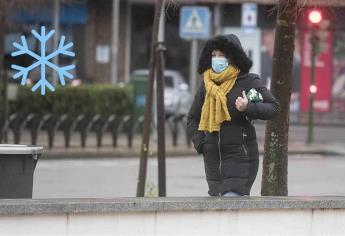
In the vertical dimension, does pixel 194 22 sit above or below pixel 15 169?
above

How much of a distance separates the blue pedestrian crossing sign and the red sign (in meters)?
13.4

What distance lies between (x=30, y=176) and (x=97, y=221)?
1.33m

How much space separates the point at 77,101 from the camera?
2427 centimetres

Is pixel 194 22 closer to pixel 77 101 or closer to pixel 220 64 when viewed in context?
pixel 77 101

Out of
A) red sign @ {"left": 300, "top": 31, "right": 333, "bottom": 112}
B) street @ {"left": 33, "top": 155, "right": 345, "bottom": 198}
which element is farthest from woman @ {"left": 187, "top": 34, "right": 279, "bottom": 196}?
red sign @ {"left": 300, "top": 31, "right": 333, "bottom": 112}

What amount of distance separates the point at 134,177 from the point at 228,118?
9.19m

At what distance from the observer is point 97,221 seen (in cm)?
650

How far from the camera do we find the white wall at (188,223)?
20.9 ft

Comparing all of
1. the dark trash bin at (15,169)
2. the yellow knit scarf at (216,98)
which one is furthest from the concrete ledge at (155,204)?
the dark trash bin at (15,169)

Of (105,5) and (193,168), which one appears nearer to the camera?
(193,168)

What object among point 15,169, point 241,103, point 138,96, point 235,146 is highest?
point 241,103

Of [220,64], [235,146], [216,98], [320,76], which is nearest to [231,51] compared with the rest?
[220,64]

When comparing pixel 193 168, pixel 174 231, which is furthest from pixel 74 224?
pixel 193 168

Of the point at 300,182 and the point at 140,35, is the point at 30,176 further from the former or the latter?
the point at 140,35
